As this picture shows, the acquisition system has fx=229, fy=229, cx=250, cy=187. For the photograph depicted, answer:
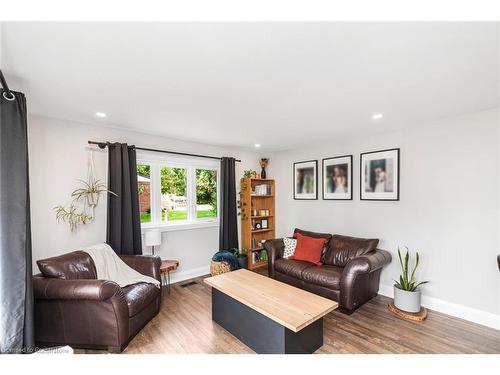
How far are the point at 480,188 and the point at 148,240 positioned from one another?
3.96m

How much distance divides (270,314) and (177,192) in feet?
8.51

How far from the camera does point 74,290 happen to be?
192 centimetres

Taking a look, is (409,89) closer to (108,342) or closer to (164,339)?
(164,339)

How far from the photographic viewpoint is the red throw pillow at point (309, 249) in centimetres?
331

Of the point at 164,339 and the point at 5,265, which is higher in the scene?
the point at 5,265

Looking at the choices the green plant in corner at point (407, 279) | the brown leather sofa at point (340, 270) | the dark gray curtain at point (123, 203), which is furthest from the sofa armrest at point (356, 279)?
the dark gray curtain at point (123, 203)

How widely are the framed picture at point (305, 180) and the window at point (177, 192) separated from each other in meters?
1.49

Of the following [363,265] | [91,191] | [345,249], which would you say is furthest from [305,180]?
[91,191]

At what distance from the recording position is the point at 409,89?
1.89 m

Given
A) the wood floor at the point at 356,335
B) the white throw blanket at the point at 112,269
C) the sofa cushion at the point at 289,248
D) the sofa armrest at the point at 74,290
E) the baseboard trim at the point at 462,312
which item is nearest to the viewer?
the sofa armrest at the point at 74,290

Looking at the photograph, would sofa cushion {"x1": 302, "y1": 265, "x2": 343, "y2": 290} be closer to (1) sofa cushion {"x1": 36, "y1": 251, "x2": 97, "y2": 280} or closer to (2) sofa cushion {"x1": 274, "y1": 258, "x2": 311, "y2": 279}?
(2) sofa cushion {"x1": 274, "y1": 258, "x2": 311, "y2": 279}

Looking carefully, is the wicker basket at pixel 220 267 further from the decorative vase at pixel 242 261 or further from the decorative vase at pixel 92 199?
the decorative vase at pixel 92 199

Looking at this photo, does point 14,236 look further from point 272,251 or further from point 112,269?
point 272,251

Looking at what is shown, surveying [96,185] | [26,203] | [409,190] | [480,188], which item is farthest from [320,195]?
[26,203]
